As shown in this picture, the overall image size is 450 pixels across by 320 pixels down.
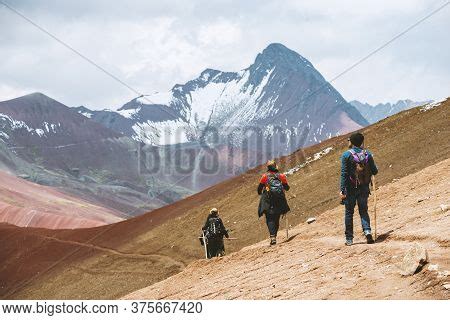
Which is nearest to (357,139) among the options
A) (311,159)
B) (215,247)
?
(215,247)

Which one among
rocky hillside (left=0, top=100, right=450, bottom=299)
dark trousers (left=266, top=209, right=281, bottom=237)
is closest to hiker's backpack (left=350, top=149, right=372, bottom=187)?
dark trousers (left=266, top=209, right=281, bottom=237)

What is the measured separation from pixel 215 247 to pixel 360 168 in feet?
26.1

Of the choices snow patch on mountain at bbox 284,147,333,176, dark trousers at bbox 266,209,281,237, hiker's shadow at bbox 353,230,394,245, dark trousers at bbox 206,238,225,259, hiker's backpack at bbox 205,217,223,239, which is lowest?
hiker's shadow at bbox 353,230,394,245

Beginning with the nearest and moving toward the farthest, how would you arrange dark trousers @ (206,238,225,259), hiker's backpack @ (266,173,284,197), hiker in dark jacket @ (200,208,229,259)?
hiker's backpack @ (266,173,284,197) → hiker in dark jacket @ (200,208,229,259) → dark trousers @ (206,238,225,259)

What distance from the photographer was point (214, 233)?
19.6 meters

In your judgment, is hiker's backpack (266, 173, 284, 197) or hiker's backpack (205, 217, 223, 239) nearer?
hiker's backpack (266, 173, 284, 197)

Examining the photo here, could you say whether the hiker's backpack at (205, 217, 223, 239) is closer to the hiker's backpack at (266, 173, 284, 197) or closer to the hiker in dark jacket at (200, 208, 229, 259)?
the hiker in dark jacket at (200, 208, 229, 259)

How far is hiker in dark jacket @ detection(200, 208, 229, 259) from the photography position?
19625mm

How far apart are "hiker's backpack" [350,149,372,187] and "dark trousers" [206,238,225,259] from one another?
754cm

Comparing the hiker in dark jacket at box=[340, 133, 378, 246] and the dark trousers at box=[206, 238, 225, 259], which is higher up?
the hiker in dark jacket at box=[340, 133, 378, 246]

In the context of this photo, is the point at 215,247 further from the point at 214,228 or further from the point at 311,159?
the point at 311,159

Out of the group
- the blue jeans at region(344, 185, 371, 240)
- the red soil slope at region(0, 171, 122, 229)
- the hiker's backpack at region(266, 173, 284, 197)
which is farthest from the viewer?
the red soil slope at region(0, 171, 122, 229)
